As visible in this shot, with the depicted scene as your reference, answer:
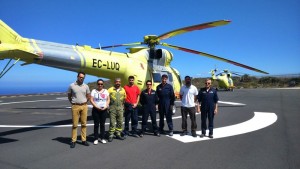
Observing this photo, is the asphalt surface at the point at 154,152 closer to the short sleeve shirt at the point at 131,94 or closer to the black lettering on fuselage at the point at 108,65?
the short sleeve shirt at the point at 131,94

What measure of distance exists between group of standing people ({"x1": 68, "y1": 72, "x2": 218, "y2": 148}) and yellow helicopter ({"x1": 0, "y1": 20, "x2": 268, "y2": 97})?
2300mm

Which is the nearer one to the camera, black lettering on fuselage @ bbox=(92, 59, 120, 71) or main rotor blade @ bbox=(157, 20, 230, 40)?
main rotor blade @ bbox=(157, 20, 230, 40)

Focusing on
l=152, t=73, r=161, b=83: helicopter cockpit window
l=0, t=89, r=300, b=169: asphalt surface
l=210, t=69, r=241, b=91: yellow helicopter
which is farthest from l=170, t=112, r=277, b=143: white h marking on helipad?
l=210, t=69, r=241, b=91: yellow helicopter

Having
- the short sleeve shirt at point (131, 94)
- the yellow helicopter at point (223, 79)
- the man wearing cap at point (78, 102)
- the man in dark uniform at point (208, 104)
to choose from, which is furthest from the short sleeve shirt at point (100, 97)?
the yellow helicopter at point (223, 79)

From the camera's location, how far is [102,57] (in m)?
11.0

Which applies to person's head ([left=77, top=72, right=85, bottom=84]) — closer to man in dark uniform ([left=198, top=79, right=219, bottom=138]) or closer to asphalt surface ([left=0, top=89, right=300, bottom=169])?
asphalt surface ([left=0, top=89, right=300, bottom=169])

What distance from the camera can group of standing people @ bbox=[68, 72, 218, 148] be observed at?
23.2 feet

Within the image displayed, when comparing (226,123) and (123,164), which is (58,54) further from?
(226,123)

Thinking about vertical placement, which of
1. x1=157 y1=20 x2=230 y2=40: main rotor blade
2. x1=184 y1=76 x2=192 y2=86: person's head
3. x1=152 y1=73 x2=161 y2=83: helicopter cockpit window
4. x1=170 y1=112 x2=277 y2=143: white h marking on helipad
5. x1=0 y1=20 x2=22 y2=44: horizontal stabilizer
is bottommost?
x1=170 y1=112 x2=277 y2=143: white h marking on helipad

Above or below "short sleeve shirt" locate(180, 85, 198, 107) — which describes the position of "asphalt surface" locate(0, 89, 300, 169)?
below

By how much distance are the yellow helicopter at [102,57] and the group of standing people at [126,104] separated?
2.30m

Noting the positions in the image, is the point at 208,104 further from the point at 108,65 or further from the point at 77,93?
the point at 108,65

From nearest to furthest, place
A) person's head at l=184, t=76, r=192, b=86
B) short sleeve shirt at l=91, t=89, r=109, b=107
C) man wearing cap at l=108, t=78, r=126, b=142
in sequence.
→ short sleeve shirt at l=91, t=89, r=109, b=107
man wearing cap at l=108, t=78, r=126, b=142
person's head at l=184, t=76, r=192, b=86

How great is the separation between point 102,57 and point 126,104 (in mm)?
3655
